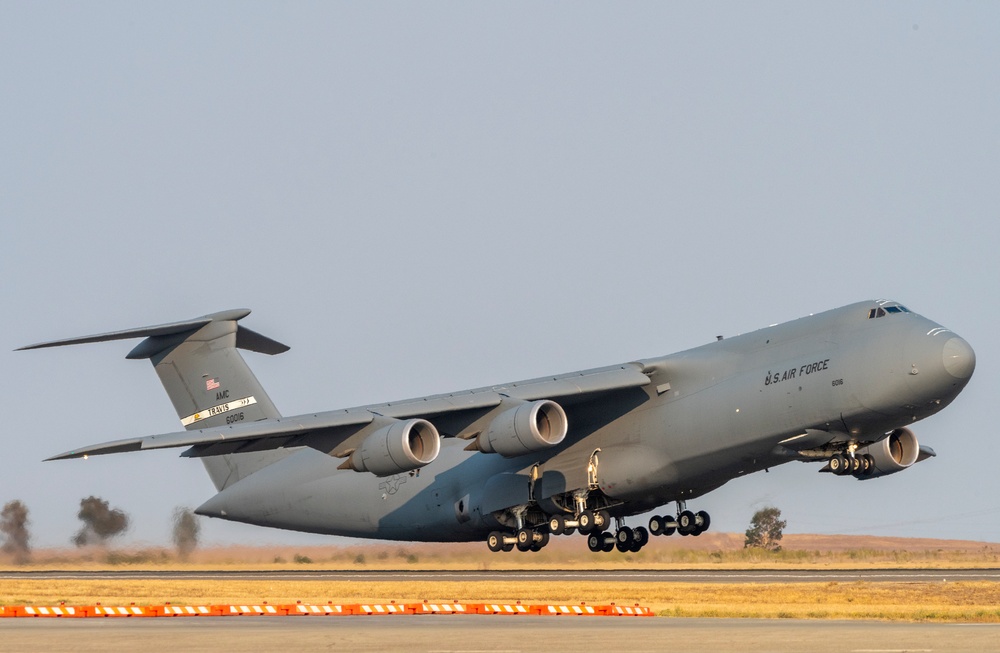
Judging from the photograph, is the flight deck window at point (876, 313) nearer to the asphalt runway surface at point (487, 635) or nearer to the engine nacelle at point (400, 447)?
the asphalt runway surface at point (487, 635)

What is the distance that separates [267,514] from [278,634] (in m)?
13.2

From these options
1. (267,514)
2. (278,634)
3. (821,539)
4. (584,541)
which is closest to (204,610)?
(278,634)

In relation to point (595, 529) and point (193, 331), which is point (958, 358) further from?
point (193, 331)

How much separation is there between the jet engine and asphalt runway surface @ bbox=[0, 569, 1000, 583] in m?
4.17

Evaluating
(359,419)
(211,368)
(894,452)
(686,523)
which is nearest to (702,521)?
(686,523)

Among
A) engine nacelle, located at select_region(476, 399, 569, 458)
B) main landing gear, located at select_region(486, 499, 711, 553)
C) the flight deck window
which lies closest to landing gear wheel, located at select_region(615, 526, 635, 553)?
main landing gear, located at select_region(486, 499, 711, 553)

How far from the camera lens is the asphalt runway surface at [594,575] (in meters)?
27.3

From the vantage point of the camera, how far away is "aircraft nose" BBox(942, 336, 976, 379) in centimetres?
1906

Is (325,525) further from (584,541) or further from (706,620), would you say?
(706,620)

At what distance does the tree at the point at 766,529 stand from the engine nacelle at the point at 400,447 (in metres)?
20.3

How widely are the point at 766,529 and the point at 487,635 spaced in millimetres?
27647

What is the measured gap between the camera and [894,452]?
23.0 m

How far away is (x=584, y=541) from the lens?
2986cm

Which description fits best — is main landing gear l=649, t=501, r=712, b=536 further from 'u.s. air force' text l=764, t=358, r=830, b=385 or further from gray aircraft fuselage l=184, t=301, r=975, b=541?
'u.s. air force' text l=764, t=358, r=830, b=385
